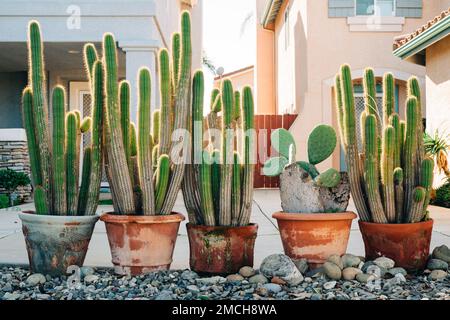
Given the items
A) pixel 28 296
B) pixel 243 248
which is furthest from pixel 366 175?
pixel 28 296

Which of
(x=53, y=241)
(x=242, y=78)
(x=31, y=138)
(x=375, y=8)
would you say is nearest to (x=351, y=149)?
(x=53, y=241)

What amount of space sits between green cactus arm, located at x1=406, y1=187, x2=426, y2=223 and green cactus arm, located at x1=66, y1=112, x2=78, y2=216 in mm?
2671

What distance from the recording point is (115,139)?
4.11 metres

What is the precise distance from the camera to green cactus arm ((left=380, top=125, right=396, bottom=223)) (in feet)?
14.0

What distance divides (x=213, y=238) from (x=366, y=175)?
1326mm

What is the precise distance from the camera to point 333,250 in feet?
14.0

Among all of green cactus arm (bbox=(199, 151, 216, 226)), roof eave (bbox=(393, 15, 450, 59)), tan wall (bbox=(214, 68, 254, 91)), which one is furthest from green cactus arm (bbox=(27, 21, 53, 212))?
tan wall (bbox=(214, 68, 254, 91))

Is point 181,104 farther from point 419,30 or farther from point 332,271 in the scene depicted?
point 419,30

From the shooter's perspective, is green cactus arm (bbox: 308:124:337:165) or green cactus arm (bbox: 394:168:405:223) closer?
green cactus arm (bbox: 394:168:405:223)

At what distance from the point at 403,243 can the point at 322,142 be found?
1034 mm

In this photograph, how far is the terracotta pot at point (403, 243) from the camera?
4.26 metres

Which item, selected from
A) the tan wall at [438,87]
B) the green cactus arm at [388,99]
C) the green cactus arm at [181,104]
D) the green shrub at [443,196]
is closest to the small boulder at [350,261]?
the green cactus arm at [388,99]

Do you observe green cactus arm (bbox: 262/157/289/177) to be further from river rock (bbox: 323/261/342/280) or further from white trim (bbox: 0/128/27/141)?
white trim (bbox: 0/128/27/141)

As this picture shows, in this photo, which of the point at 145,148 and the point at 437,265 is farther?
the point at 437,265
